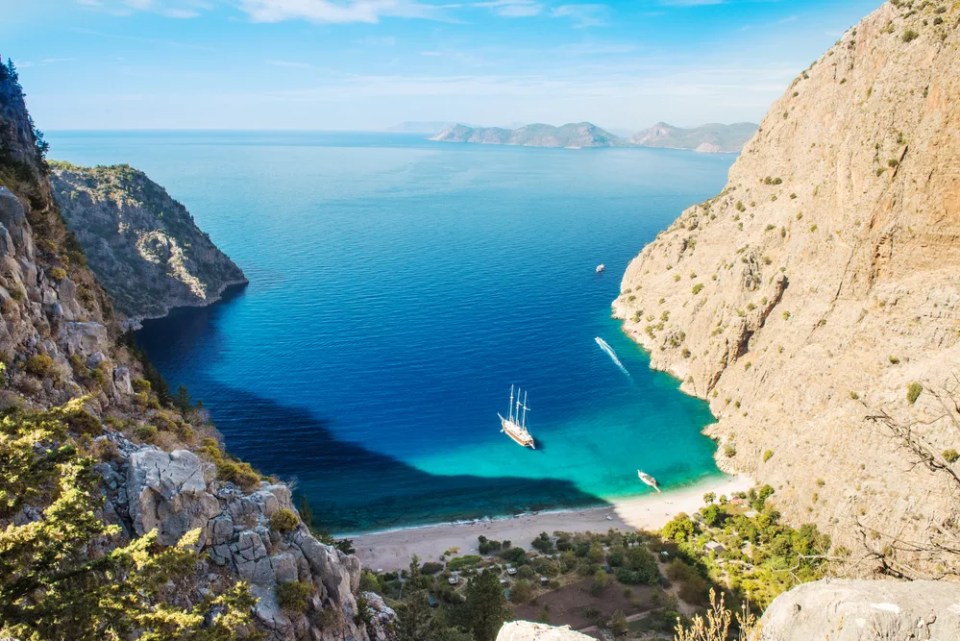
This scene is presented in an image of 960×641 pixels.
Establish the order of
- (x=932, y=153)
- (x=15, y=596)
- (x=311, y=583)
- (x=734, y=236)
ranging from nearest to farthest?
(x=15, y=596) < (x=311, y=583) < (x=932, y=153) < (x=734, y=236)

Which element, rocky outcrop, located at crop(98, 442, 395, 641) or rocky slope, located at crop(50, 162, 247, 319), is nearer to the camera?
rocky outcrop, located at crop(98, 442, 395, 641)

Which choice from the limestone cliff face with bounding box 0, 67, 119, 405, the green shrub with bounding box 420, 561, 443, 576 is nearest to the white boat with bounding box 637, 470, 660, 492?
the green shrub with bounding box 420, 561, 443, 576

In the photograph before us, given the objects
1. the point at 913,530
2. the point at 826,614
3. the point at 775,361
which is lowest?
the point at 913,530

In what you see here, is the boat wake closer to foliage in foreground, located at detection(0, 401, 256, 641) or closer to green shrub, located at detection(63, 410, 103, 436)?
green shrub, located at detection(63, 410, 103, 436)

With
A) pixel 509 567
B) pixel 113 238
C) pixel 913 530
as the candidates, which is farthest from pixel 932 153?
pixel 113 238

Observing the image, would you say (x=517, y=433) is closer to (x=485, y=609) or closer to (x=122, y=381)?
(x=485, y=609)

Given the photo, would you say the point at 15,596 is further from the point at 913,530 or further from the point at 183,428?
the point at 913,530

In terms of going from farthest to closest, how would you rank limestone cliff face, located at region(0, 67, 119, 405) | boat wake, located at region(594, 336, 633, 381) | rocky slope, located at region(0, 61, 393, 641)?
boat wake, located at region(594, 336, 633, 381), limestone cliff face, located at region(0, 67, 119, 405), rocky slope, located at region(0, 61, 393, 641)
